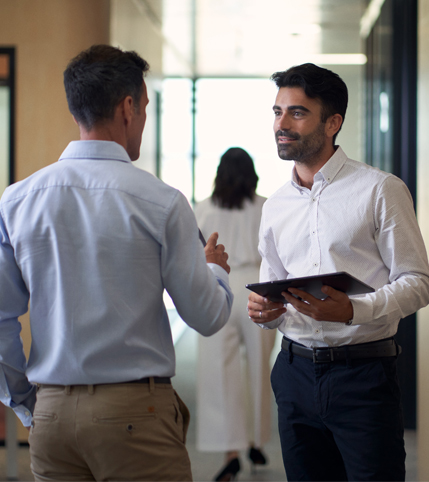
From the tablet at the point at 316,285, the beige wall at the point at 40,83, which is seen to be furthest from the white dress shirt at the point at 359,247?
the beige wall at the point at 40,83

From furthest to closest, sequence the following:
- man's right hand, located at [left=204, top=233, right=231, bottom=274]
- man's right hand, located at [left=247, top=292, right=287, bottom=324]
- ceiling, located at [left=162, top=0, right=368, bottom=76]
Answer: ceiling, located at [left=162, top=0, right=368, bottom=76], man's right hand, located at [left=247, top=292, right=287, bottom=324], man's right hand, located at [left=204, top=233, right=231, bottom=274]

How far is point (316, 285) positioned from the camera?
1464mm

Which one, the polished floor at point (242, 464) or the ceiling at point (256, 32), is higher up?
the ceiling at point (256, 32)

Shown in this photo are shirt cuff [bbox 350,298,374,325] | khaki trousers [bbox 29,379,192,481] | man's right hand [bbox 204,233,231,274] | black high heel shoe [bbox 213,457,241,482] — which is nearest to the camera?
khaki trousers [bbox 29,379,192,481]

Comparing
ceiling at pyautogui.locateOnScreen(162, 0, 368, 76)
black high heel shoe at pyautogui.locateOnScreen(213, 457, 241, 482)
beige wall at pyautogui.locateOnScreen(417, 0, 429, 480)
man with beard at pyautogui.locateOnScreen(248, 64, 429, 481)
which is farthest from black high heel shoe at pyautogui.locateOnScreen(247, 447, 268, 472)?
ceiling at pyautogui.locateOnScreen(162, 0, 368, 76)

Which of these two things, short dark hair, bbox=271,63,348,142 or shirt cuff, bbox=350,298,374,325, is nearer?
shirt cuff, bbox=350,298,374,325

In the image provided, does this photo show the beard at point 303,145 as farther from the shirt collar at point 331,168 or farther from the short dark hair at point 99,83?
the short dark hair at point 99,83

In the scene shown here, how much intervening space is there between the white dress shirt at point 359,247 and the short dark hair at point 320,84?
0.50ft

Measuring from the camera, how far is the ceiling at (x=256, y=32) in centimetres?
686

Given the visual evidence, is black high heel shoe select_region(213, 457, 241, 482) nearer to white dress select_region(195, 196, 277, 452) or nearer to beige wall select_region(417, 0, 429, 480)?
white dress select_region(195, 196, 277, 452)

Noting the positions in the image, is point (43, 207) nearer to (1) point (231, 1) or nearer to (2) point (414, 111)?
(2) point (414, 111)

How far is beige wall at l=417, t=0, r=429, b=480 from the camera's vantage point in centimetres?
262

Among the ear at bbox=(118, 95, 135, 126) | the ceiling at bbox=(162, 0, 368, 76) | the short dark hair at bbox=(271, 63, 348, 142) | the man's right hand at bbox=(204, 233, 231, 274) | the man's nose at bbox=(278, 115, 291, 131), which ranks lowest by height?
the man's right hand at bbox=(204, 233, 231, 274)

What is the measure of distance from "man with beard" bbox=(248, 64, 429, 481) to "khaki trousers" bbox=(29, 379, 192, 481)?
489mm
